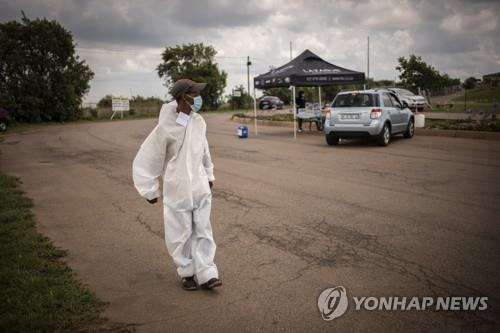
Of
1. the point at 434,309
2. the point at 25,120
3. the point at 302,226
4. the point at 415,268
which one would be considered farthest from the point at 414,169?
the point at 25,120

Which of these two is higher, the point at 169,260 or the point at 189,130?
the point at 189,130

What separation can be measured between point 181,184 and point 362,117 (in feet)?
36.2

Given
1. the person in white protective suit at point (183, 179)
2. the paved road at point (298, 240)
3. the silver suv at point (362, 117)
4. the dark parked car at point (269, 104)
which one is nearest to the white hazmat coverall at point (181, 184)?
the person in white protective suit at point (183, 179)

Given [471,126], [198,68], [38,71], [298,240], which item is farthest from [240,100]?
[298,240]

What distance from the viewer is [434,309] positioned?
3.81m

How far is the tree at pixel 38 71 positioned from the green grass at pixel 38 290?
31247mm

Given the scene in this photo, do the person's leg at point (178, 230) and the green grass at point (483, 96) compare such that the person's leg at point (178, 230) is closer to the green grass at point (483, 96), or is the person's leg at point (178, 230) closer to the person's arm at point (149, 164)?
the person's arm at point (149, 164)

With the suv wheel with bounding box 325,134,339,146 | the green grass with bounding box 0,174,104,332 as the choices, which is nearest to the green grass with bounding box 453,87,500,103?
the suv wheel with bounding box 325,134,339,146

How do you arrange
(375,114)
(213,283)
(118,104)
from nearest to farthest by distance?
(213,283)
(375,114)
(118,104)

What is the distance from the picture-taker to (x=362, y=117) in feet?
46.9

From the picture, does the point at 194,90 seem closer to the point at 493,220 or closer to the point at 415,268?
the point at 415,268

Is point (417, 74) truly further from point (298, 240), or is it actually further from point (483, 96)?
point (298, 240)

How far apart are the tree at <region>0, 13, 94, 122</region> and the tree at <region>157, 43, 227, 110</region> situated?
2009 centimetres

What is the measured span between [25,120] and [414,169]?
3227cm
